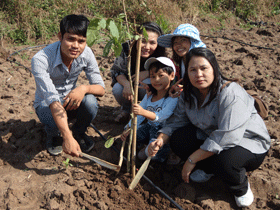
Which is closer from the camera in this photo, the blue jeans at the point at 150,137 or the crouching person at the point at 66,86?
the crouching person at the point at 66,86

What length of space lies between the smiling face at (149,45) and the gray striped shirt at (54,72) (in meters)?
0.51

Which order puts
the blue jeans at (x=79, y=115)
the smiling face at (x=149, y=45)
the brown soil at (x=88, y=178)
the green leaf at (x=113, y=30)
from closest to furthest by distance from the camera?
1. the green leaf at (x=113, y=30)
2. the brown soil at (x=88, y=178)
3. the blue jeans at (x=79, y=115)
4. the smiling face at (x=149, y=45)

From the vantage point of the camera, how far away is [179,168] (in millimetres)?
2490

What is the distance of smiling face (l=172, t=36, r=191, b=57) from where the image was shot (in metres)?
2.58

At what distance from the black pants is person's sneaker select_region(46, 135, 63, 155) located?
1168 millimetres

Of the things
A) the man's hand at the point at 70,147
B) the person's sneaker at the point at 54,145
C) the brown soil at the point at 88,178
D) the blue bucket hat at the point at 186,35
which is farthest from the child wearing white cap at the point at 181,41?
the person's sneaker at the point at 54,145

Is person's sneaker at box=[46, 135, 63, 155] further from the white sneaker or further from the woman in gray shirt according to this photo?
the white sneaker

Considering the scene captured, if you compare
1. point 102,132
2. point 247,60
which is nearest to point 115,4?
point 247,60

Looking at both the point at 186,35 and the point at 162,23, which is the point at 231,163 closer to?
the point at 186,35

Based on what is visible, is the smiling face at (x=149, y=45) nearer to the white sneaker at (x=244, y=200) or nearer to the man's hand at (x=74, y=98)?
the man's hand at (x=74, y=98)

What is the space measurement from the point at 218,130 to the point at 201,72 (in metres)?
0.42

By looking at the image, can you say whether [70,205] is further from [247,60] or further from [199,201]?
[247,60]

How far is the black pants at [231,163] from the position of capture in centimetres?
194

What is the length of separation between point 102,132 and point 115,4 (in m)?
4.18
